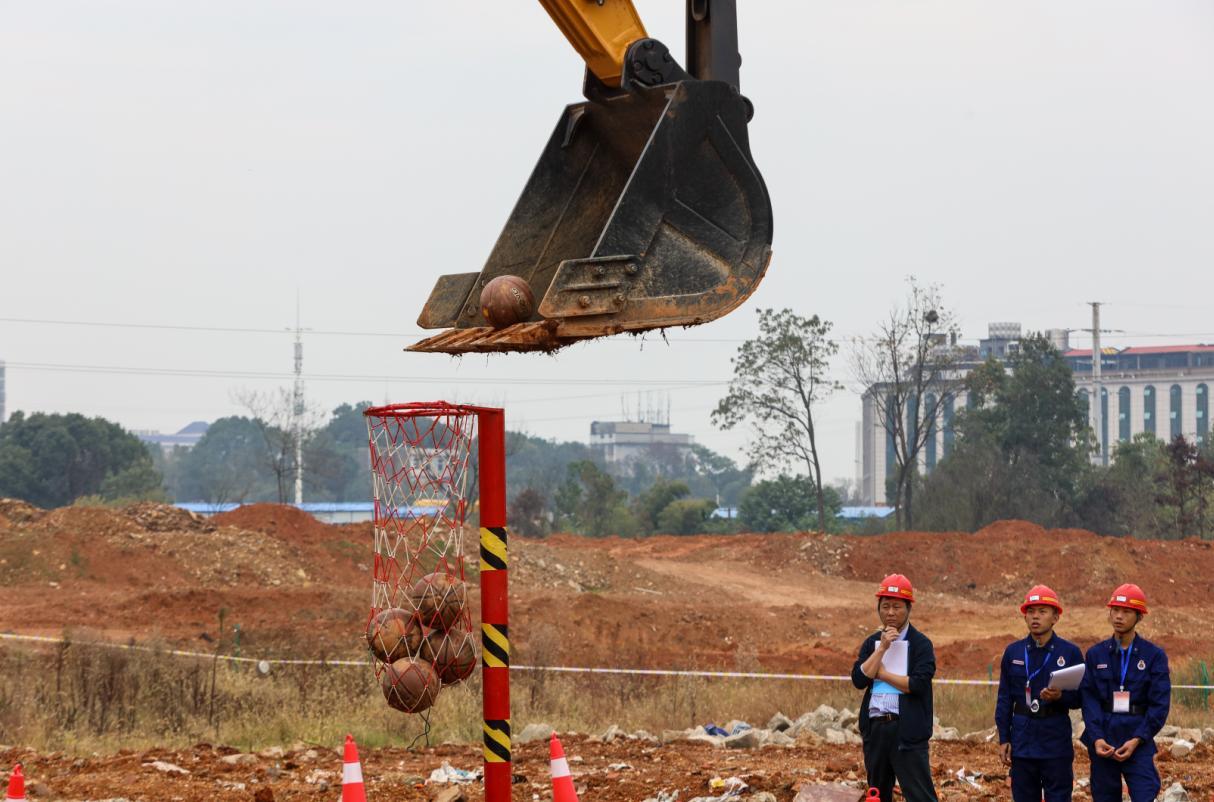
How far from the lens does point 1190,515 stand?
1970 inches

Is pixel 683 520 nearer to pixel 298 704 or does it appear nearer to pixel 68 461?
pixel 68 461

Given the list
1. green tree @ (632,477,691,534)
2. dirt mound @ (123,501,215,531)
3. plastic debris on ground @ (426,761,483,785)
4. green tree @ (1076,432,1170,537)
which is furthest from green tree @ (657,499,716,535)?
plastic debris on ground @ (426,761,483,785)

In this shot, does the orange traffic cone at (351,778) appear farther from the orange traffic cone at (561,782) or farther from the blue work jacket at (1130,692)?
the blue work jacket at (1130,692)

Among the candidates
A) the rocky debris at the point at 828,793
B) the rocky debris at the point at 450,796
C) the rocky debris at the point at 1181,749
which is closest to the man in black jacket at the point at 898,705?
the rocky debris at the point at 828,793

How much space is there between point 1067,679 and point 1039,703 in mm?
258

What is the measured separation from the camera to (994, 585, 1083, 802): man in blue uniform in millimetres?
8242

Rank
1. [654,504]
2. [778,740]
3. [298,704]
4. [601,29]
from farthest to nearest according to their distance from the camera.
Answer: [654,504] < [298,704] < [778,740] < [601,29]

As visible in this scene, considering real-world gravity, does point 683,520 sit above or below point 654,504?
below

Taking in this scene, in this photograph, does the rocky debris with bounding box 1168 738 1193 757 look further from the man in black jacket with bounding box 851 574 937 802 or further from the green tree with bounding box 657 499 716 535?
the green tree with bounding box 657 499 716 535

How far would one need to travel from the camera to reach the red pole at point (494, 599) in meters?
7.26

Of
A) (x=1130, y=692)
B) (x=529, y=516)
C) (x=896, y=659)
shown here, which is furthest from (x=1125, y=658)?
(x=529, y=516)

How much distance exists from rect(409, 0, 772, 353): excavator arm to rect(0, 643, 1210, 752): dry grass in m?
7.20

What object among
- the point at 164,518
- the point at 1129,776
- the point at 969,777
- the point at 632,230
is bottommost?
the point at 969,777

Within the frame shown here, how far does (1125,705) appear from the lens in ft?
26.9
